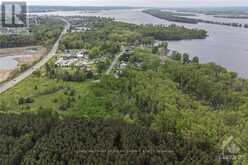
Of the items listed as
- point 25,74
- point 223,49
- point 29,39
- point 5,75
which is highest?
point 29,39

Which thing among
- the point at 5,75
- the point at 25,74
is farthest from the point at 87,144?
the point at 5,75

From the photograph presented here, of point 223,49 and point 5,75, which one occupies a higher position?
point 223,49

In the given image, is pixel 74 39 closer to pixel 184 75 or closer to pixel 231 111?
pixel 184 75

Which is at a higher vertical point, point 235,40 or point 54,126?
point 235,40

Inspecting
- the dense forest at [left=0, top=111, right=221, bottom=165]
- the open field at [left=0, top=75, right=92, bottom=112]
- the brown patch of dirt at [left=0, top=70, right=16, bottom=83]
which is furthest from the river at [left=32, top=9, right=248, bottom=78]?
the brown patch of dirt at [left=0, top=70, right=16, bottom=83]

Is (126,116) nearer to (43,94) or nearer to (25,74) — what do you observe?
(43,94)

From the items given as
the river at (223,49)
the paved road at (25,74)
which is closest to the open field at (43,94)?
the paved road at (25,74)

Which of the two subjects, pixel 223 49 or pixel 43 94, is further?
pixel 223 49

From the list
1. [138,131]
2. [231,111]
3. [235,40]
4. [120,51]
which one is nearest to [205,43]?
[235,40]
